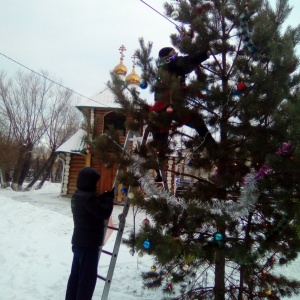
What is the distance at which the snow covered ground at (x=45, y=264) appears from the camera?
4348mm

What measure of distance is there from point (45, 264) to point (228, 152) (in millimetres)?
4110

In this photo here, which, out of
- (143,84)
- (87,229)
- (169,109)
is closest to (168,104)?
(169,109)

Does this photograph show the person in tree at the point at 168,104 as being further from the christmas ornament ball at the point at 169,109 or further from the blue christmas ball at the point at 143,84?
the blue christmas ball at the point at 143,84

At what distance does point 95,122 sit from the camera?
3350 mm

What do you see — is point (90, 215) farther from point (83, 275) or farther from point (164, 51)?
point (164, 51)

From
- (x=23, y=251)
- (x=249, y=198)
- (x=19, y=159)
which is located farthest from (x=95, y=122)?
(x=19, y=159)

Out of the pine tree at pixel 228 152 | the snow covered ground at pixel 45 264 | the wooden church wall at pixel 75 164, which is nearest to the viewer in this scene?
the pine tree at pixel 228 152

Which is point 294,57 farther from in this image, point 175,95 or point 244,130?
point 175,95

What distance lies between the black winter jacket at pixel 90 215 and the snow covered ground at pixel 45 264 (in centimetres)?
123

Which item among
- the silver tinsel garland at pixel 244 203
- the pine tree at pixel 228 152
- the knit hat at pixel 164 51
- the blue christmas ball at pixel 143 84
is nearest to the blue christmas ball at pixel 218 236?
the pine tree at pixel 228 152

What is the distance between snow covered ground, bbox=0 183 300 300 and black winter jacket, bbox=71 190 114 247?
1.23 meters

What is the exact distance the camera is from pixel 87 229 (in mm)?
3361

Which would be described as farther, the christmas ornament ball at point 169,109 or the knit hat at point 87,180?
the knit hat at point 87,180

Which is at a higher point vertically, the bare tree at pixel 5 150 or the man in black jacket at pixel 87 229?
the bare tree at pixel 5 150
